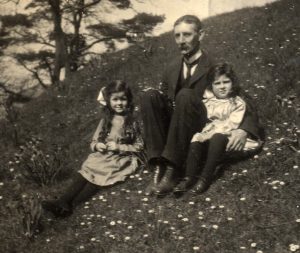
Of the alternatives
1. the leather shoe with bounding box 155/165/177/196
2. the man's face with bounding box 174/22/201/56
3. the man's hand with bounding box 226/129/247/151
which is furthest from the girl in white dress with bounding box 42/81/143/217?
the man's hand with bounding box 226/129/247/151

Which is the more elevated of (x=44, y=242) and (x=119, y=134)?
(x=119, y=134)

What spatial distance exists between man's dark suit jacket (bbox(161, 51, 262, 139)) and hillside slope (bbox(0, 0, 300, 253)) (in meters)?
0.43

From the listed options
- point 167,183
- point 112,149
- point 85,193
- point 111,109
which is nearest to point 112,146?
point 112,149

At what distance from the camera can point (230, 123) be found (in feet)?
16.5

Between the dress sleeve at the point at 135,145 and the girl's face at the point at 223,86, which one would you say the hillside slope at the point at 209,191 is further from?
the girl's face at the point at 223,86

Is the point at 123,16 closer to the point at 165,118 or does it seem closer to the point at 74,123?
the point at 74,123

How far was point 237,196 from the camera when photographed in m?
4.74

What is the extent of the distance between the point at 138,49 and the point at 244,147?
6.62 m

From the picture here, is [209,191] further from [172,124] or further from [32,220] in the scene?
[32,220]

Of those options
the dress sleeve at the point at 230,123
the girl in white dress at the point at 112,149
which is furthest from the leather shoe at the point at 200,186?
the girl in white dress at the point at 112,149

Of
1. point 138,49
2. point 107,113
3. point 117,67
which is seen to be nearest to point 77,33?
point 138,49

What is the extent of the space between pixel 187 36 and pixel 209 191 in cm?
150

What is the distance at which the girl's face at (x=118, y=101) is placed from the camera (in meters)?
5.38

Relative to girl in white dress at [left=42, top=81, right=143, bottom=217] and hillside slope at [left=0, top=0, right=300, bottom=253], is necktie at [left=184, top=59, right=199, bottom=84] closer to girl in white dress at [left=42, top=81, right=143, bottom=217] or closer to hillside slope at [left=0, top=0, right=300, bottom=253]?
girl in white dress at [left=42, top=81, right=143, bottom=217]
